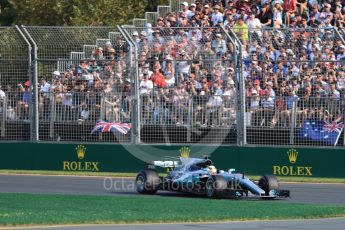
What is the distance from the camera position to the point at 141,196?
66.2 ft

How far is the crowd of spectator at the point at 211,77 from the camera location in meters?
25.2

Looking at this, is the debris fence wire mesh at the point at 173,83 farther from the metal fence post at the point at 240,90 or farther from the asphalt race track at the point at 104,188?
the asphalt race track at the point at 104,188

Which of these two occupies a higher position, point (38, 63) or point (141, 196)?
point (38, 63)

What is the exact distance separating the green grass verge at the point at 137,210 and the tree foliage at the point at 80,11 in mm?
20793

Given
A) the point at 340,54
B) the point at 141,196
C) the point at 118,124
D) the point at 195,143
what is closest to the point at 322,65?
the point at 340,54

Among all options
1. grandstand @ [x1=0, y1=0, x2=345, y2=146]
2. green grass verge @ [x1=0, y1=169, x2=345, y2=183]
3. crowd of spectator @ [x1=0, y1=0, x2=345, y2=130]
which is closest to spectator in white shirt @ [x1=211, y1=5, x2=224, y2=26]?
grandstand @ [x1=0, y1=0, x2=345, y2=146]

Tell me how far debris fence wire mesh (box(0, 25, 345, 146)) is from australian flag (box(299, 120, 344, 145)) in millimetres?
120

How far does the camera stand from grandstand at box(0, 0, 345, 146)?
25359mm

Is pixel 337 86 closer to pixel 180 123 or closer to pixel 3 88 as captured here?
pixel 180 123

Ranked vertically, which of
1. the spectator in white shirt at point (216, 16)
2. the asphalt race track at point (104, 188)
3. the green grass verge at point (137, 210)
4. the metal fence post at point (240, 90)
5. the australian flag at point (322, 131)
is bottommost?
the green grass verge at point (137, 210)

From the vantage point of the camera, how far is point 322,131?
25.1 meters

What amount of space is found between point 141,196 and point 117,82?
7254 mm

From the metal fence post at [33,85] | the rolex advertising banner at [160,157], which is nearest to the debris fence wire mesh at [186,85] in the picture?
the rolex advertising banner at [160,157]

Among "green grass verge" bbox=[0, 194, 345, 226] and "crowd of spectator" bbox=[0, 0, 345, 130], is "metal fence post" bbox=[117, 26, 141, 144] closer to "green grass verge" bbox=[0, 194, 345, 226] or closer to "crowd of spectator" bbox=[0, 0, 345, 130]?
"crowd of spectator" bbox=[0, 0, 345, 130]
